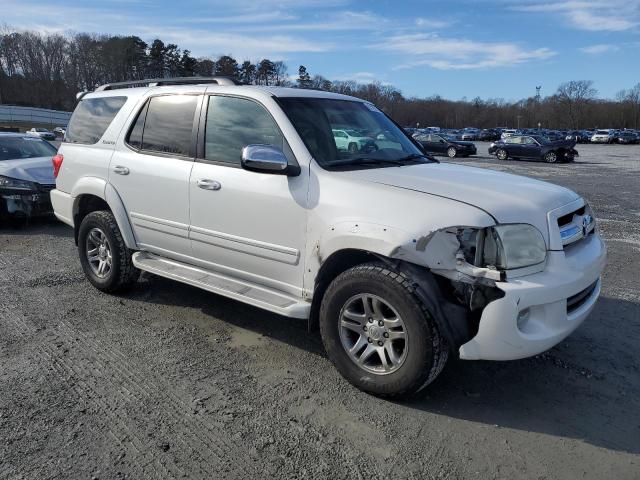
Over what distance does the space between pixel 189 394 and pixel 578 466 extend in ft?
7.53

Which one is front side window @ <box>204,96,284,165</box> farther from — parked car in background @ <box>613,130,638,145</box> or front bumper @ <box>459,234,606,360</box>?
parked car in background @ <box>613,130,638,145</box>

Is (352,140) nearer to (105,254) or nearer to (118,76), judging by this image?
(105,254)

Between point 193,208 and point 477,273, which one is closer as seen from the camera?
point 477,273

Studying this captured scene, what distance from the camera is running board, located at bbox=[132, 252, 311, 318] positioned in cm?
366

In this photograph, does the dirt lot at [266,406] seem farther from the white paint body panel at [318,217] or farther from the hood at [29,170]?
the hood at [29,170]

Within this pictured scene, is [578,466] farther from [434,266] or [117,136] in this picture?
[117,136]

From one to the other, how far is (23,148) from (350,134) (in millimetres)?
7856

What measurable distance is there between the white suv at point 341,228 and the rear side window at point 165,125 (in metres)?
0.01

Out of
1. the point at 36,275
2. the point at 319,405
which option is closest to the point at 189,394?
the point at 319,405

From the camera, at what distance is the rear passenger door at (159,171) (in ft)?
14.4

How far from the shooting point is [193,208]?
4.27 m

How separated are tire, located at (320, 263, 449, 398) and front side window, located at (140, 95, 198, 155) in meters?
1.96

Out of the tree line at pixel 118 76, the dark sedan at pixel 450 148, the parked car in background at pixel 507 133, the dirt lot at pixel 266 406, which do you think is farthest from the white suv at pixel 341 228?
the tree line at pixel 118 76

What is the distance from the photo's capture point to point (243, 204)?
3.89 metres
